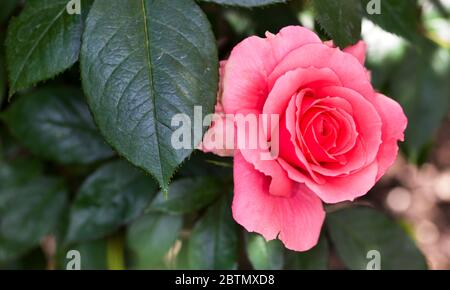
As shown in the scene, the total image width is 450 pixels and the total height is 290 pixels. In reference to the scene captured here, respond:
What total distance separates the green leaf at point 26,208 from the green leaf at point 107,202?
14cm

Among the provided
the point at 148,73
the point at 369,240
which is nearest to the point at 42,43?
the point at 148,73

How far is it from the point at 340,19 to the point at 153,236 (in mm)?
442

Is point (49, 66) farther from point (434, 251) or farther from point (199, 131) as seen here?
point (434, 251)

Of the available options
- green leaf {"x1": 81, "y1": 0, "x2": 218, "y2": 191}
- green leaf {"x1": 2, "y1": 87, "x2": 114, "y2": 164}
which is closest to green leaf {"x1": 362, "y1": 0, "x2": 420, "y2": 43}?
green leaf {"x1": 81, "y1": 0, "x2": 218, "y2": 191}

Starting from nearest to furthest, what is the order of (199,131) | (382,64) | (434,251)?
(199,131)
(382,64)
(434,251)

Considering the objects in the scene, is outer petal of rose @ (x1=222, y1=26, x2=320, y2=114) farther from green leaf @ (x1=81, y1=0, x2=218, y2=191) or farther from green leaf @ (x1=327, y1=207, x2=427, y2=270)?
green leaf @ (x1=327, y1=207, x2=427, y2=270)

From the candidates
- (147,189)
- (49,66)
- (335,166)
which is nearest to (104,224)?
(147,189)

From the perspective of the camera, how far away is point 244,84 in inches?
26.2

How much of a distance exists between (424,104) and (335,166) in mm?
579

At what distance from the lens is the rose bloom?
64cm

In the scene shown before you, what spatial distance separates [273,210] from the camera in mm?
666

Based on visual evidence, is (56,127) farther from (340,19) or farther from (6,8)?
(340,19)

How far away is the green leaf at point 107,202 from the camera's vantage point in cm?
96

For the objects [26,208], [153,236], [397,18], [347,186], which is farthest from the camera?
[26,208]
